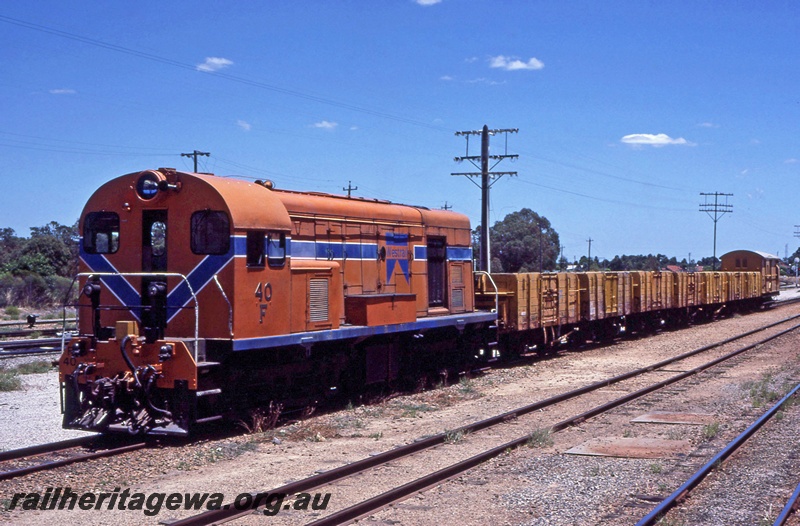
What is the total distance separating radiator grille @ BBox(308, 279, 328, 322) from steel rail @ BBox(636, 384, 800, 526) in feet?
18.3

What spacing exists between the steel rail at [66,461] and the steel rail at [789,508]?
277 inches

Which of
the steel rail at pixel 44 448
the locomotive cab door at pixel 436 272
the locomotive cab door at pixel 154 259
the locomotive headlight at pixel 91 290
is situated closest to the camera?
the steel rail at pixel 44 448

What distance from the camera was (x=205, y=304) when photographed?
10.4 m

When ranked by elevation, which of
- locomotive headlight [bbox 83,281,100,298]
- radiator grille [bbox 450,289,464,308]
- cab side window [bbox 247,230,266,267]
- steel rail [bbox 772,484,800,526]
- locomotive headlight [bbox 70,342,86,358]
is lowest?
steel rail [bbox 772,484,800,526]

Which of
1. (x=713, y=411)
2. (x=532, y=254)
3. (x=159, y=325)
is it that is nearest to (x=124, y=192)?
(x=159, y=325)

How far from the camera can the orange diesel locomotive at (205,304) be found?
392 inches

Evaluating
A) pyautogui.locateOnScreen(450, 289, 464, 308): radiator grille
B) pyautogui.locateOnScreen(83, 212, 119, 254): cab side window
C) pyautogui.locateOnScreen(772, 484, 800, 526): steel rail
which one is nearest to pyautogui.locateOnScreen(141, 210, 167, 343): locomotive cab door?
pyautogui.locateOnScreen(83, 212, 119, 254): cab side window

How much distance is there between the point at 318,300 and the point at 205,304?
1.91m

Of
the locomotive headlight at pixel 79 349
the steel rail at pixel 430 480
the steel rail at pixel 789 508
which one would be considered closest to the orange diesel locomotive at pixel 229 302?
the locomotive headlight at pixel 79 349

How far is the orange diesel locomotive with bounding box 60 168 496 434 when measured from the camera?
995 centimetres

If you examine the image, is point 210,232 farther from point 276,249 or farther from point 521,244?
point 521,244

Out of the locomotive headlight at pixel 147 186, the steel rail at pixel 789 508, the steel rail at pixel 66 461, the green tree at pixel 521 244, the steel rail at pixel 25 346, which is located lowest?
the steel rail at pixel 789 508

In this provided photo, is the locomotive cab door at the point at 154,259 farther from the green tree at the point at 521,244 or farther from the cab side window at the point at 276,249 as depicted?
the green tree at the point at 521,244

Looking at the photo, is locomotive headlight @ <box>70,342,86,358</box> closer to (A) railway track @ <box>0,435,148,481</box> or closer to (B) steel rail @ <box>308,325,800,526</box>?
(A) railway track @ <box>0,435,148,481</box>
